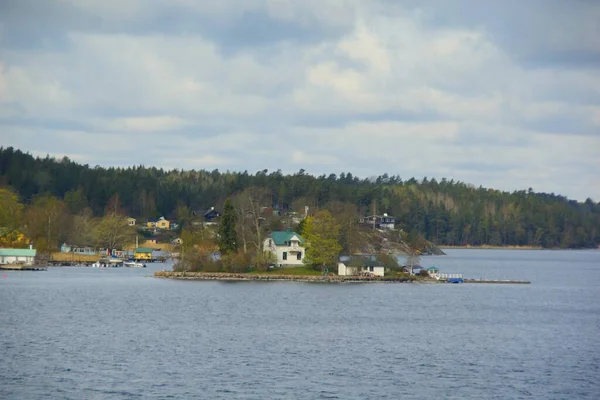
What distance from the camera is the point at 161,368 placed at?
48.6 metres

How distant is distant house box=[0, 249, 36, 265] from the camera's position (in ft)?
465

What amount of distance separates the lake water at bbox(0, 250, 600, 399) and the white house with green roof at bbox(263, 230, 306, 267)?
1537 cm

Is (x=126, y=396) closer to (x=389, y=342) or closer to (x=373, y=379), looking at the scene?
(x=373, y=379)

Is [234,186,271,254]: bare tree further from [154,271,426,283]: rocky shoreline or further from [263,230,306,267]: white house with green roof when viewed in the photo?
[154,271,426,283]: rocky shoreline

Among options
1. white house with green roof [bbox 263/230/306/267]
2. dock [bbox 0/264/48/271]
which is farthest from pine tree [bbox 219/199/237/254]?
dock [bbox 0/264/48/271]

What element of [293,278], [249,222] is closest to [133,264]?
[249,222]

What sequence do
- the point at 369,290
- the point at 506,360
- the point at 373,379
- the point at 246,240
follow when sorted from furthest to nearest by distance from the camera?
1. the point at 246,240
2. the point at 369,290
3. the point at 506,360
4. the point at 373,379

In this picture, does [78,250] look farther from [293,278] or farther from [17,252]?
[293,278]

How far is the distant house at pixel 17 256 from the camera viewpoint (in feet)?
465

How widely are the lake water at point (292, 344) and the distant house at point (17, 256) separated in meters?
41.6

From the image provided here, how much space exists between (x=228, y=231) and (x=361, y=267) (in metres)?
16.2

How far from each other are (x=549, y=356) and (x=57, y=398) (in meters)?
28.7

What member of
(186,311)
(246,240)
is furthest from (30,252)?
(186,311)

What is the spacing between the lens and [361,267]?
112125mm
